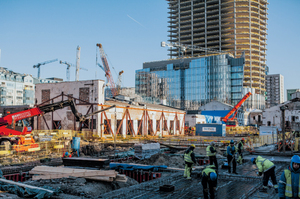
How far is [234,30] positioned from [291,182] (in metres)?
137

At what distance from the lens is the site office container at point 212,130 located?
47.8 metres

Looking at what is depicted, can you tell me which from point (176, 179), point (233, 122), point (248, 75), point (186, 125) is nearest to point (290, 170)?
point (176, 179)

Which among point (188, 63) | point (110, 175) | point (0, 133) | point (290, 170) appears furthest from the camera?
point (188, 63)

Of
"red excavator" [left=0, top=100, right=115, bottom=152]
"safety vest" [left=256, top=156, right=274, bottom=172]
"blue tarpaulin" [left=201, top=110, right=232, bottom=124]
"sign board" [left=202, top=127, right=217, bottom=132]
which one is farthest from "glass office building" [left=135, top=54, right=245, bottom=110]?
"safety vest" [left=256, top=156, right=274, bottom=172]

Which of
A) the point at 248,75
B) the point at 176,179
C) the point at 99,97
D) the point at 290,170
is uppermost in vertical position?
the point at 248,75

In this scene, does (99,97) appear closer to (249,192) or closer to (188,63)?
(249,192)

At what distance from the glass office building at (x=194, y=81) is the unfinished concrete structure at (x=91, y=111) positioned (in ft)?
242

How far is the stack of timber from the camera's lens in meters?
12.4

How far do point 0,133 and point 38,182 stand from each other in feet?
51.1

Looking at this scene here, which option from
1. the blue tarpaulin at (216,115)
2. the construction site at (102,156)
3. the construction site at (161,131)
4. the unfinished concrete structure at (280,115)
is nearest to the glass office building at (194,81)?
the construction site at (161,131)

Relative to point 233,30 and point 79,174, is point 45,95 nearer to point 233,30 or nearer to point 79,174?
point 79,174

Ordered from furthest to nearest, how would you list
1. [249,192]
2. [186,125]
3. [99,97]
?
[186,125] < [99,97] < [249,192]

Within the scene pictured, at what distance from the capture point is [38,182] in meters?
12.8

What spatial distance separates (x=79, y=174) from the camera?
1317 cm
